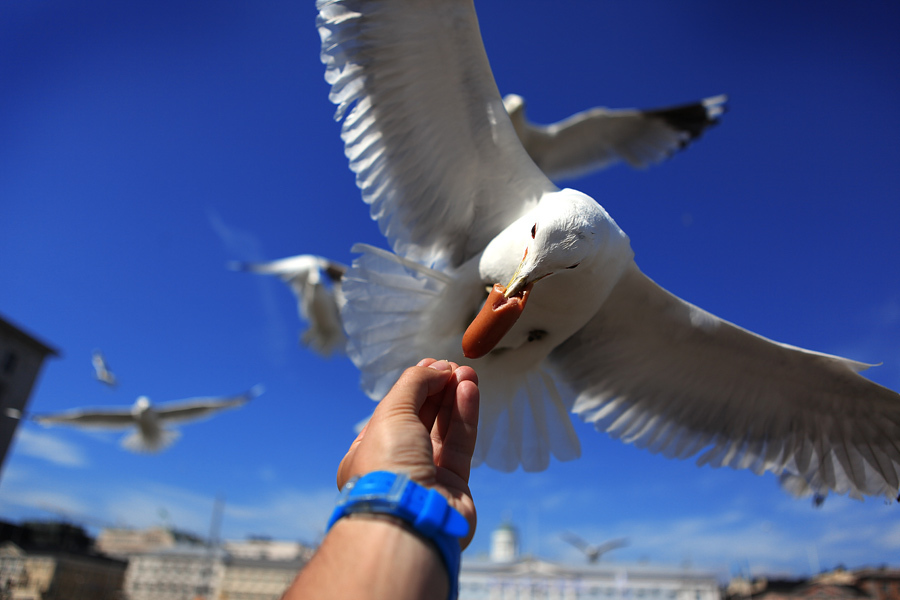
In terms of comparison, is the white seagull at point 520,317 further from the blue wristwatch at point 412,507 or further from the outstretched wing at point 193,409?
the outstretched wing at point 193,409

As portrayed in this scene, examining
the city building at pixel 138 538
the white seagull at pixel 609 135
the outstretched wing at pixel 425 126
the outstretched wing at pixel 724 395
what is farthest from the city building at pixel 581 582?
the outstretched wing at pixel 425 126

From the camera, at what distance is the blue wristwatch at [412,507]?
73cm

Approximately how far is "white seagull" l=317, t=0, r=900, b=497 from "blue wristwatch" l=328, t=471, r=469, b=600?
1.57 metres

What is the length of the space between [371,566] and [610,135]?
7002 millimetres

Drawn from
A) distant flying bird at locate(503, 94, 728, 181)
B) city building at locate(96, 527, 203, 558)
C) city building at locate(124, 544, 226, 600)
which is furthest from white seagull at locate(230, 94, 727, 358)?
city building at locate(96, 527, 203, 558)

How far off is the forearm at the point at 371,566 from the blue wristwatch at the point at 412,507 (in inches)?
0.5

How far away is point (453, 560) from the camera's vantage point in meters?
0.77

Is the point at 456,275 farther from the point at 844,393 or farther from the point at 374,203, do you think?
the point at 844,393

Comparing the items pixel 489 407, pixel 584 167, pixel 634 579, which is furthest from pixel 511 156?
pixel 634 579

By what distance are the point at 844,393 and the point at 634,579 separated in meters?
38.8

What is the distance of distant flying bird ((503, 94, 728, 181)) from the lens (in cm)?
609

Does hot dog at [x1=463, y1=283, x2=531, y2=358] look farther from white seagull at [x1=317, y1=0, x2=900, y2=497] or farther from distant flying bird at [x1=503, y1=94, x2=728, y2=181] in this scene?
distant flying bird at [x1=503, y1=94, x2=728, y2=181]

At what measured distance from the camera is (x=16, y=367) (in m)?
26.9

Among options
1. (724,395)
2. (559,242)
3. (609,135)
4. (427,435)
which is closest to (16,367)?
(609,135)
